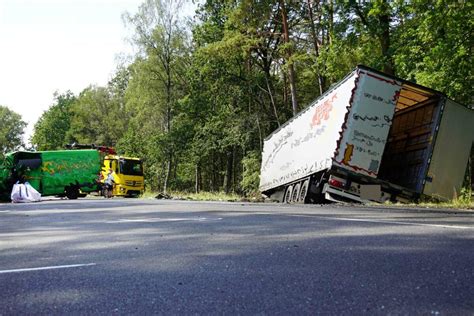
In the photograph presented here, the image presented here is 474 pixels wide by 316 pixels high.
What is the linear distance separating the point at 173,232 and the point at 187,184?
137ft

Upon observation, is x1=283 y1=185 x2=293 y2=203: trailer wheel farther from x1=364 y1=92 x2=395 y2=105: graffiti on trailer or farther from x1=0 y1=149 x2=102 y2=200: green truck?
x1=0 y1=149 x2=102 y2=200: green truck

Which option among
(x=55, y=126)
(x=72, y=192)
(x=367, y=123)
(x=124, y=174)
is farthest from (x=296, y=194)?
(x=55, y=126)

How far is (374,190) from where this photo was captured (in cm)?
1350

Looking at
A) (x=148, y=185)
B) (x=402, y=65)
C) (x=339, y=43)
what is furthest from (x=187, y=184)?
(x=402, y=65)

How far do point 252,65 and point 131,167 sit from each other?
11.3 m

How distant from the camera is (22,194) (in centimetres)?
2170

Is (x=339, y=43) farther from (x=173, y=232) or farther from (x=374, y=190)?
(x=173, y=232)

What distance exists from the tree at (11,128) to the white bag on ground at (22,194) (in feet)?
263

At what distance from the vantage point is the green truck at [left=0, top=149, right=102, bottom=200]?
23.4m

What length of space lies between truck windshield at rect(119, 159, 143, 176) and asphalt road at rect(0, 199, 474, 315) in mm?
24522

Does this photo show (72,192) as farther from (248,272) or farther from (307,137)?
(248,272)

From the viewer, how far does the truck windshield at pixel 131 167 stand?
1216 inches

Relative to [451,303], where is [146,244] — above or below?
below

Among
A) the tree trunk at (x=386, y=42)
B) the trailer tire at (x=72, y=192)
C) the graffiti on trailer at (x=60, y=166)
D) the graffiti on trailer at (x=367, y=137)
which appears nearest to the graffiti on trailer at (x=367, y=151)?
the graffiti on trailer at (x=367, y=137)
